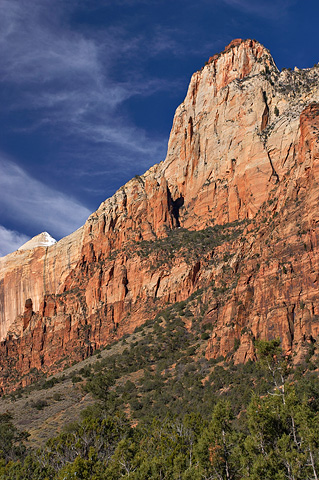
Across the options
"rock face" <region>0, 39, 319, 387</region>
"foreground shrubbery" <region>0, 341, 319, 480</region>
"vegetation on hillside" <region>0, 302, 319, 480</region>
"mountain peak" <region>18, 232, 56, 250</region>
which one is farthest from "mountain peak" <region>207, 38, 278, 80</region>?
"foreground shrubbery" <region>0, 341, 319, 480</region>

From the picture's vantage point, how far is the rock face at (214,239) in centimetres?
6288

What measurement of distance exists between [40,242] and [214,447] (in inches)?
5232

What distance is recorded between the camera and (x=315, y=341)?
5297 centimetres

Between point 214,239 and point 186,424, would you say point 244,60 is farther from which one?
point 186,424

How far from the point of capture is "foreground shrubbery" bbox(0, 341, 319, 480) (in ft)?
99.0

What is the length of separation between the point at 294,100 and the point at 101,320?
2180 inches

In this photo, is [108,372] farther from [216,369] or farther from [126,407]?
[216,369]

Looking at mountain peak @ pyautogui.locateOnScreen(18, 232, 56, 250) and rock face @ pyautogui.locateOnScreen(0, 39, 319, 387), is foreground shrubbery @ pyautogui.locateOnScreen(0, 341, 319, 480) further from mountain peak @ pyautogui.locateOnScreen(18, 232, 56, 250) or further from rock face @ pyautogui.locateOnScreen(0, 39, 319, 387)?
mountain peak @ pyautogui.locateOnScreen(18, 232, 56, 250)

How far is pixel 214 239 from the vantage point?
94250 millimetres

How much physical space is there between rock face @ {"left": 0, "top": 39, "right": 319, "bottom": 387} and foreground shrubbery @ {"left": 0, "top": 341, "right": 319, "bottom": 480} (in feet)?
56.3

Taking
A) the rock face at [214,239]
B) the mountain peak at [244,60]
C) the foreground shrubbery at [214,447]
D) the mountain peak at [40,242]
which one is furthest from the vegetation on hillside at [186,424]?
the mountain peak at [40,242]

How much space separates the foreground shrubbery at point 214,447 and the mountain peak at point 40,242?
377 feet

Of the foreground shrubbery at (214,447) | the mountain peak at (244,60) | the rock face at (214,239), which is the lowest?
the foreground shrubbery at (214,447)

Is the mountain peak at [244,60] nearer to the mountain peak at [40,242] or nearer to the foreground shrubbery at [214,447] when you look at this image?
the mountain peak at [40,242]
